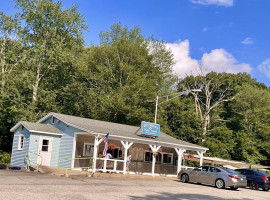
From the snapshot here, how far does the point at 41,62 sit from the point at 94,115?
30.6ft

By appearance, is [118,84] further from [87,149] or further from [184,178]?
[184,178]

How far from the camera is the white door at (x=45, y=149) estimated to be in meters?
25.6

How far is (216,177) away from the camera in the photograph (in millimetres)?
22031

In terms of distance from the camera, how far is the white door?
1006 inches

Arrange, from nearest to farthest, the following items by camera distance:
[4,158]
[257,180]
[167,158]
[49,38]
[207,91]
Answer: [257,180]
[4,158]
[167,158]
[49,38]
[207,91]

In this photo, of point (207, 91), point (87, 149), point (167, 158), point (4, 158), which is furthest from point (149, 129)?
point (207, 91)

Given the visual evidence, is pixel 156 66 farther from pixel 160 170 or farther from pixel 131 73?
pixel 160 170

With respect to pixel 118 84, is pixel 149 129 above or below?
below

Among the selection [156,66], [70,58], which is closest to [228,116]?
[156,66]

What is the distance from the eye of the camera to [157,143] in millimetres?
27172

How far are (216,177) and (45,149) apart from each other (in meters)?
13.1

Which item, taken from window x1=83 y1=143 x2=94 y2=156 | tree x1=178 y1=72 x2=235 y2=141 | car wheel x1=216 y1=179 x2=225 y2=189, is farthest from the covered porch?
tree x1=178 y1=72 x2=235 y2=141

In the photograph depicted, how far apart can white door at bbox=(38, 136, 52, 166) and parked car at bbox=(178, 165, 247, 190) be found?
10.3 metres

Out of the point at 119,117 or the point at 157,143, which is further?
the point at 119,117
